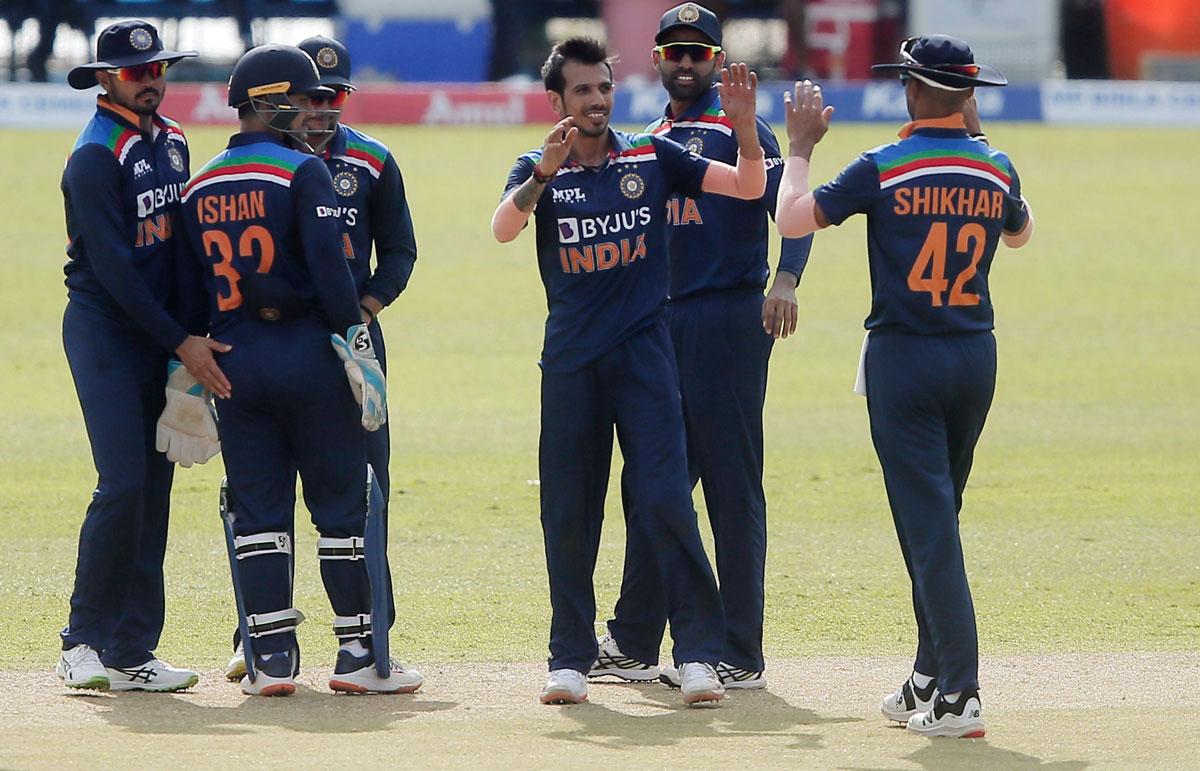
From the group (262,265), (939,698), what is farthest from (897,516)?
(262,265)

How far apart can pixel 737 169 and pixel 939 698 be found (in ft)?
6.31

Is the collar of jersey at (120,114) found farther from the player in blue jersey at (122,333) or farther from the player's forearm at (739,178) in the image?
the player's forearm at (739,178)

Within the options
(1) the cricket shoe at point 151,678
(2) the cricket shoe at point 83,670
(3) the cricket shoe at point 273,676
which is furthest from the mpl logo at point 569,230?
(2) the cricket shoe at point 83,670

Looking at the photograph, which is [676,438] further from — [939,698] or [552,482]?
[939,698]

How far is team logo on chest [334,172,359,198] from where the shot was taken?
6.75 m

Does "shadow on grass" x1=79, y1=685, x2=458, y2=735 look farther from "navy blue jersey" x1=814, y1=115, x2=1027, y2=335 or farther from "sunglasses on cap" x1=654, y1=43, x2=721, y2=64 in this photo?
"sunglasses on cap" x1=654, y1=43, x2=721, y2=64

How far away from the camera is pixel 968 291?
5.83 metres

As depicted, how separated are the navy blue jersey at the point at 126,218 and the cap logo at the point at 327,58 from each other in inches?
23.7

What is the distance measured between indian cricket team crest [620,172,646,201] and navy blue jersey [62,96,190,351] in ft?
5.26

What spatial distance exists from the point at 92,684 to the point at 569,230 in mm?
2294

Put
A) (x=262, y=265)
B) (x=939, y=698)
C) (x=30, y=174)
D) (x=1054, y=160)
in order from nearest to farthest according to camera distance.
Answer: (x=939, y=698), (x=262, y=265), (x=30, y=174), (x=1054, y=160)

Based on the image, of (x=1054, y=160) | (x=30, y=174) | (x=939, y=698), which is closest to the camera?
(x=939, y=698)

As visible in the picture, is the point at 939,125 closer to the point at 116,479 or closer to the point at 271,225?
the point at 271,225

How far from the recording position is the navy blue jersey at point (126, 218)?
20.4ft
